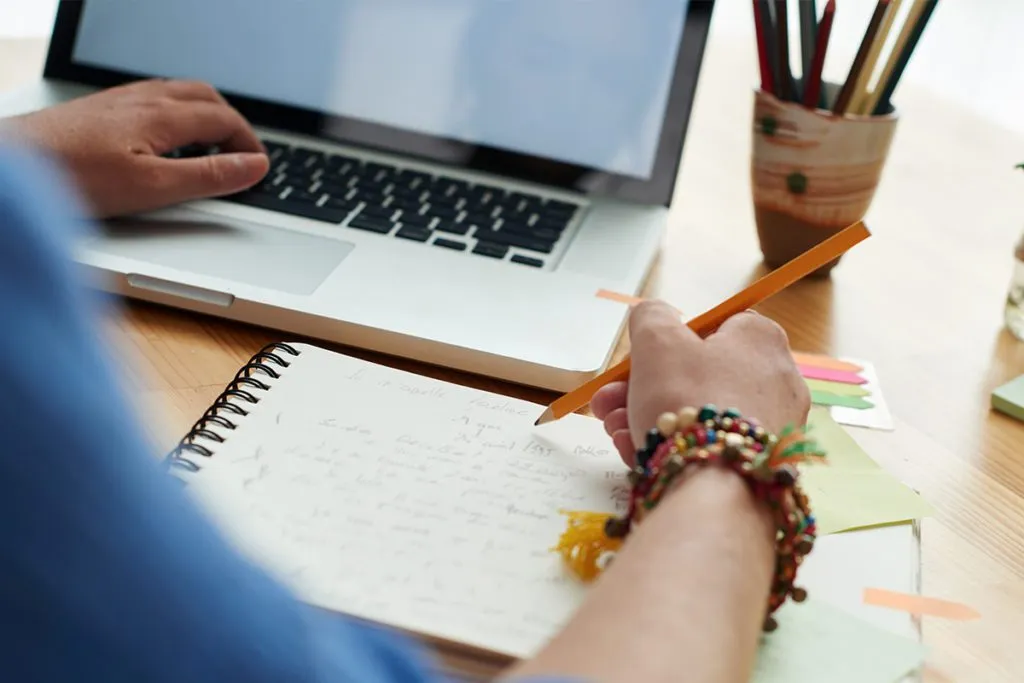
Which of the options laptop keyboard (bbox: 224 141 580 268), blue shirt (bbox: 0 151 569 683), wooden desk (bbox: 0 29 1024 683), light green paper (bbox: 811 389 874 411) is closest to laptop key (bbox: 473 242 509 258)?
laptop keyboard (bbox: 224 141 580 268)

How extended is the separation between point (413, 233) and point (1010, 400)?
15.8 inches

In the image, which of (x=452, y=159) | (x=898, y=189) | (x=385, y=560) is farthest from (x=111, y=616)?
(x=898, y=189)

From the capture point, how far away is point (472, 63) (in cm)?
89

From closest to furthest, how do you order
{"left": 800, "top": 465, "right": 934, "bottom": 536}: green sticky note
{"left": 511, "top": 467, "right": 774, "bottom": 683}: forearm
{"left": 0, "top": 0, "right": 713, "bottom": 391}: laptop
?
{"left": 511, "top": 467, "right": 774, "bottom": 683}: forearm
{"left": 800, "top": 465, "right": 934, "bottom": 536}: green sticky note
{"left": 0, "top": 0, "right": 713, "bottom": 391}: laptop

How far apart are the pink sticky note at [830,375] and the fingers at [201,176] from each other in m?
0.39

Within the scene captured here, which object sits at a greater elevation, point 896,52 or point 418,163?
point 896,52

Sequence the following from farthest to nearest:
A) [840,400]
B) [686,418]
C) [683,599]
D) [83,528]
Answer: [840,400] → [686,418] → [683,599] → [83,528]

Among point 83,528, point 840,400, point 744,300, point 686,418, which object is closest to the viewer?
point 83,528

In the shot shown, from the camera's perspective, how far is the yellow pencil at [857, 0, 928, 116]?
793 mm

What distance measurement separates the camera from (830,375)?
29.3 inches

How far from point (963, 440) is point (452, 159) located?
1.40 ft

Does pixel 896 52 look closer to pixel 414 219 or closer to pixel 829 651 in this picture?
pixel 414 219

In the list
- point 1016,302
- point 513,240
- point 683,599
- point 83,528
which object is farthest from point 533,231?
point 83,528

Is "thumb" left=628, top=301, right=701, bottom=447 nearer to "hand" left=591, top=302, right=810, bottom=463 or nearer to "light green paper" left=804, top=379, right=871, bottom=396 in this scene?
"hand" left=591, top=302, right=810, bottom=463
